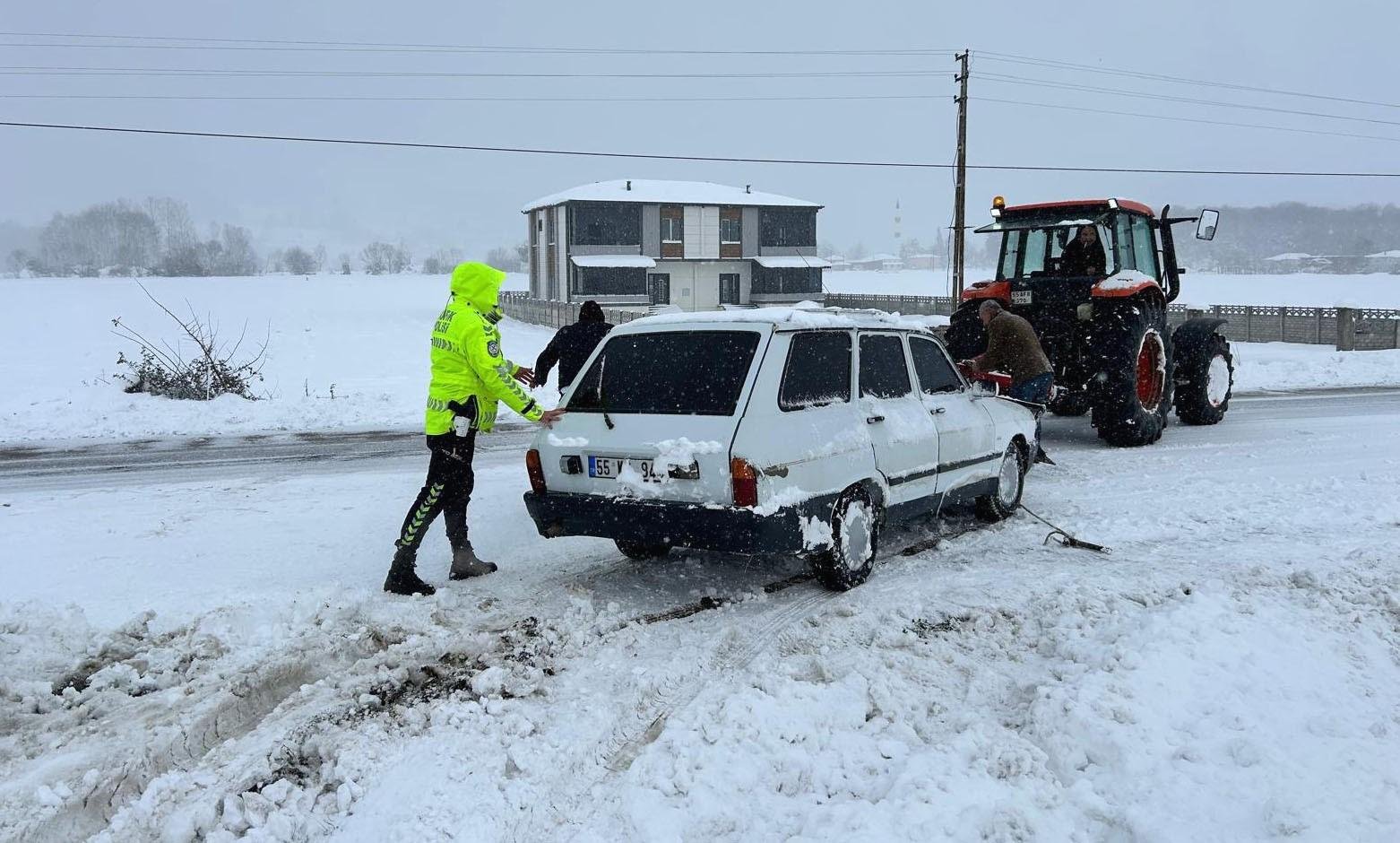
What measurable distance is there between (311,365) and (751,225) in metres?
33.7

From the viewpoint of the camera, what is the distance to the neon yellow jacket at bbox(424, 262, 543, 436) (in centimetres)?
586

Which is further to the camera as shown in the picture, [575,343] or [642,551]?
[575,343]

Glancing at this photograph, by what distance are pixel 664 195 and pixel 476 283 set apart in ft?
157

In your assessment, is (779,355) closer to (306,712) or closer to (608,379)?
(608,379)

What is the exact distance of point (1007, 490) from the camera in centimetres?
780

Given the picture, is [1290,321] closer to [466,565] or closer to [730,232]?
[730,232]

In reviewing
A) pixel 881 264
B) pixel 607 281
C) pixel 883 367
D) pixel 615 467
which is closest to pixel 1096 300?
pixel 883 367

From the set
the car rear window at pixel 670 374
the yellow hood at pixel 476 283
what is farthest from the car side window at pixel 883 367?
the yellow hood at pixel 476 283

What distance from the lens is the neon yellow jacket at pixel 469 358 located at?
19.2 feet

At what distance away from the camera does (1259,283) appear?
259 feet

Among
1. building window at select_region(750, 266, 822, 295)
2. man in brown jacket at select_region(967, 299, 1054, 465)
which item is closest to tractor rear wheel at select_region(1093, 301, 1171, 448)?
man in brown jacket at select_region(967, 299, 1054, 465)

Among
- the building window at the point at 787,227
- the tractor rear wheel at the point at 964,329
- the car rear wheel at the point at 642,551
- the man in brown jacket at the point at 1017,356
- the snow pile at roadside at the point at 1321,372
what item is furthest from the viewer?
the building window at the point at 787,227

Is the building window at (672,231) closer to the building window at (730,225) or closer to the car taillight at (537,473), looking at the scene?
the building window at (730,225)

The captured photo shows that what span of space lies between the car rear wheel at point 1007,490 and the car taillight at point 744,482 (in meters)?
3.02
